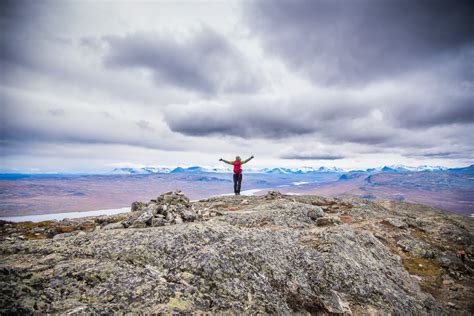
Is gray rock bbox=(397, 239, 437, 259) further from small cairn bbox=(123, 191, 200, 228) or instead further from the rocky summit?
small cairn bbox=(123, 191, 200, 228)

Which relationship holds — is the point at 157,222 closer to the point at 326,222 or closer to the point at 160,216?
the point at 160,216

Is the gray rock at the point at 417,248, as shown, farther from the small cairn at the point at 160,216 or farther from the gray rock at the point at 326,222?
the small cairn at the point at 160,216

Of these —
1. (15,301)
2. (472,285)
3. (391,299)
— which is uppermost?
(15,301)

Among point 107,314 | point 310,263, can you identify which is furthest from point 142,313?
point 310,263

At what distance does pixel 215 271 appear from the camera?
11133 millimetres

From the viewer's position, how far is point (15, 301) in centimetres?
771

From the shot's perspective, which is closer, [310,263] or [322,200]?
[310,263]

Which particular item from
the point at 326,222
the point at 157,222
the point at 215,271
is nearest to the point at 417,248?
the point at 326,222

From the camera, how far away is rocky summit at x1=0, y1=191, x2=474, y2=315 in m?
8.77

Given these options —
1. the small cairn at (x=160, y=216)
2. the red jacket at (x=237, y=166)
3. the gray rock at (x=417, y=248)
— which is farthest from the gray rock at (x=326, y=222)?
the red jacket at (x=237, y=166)

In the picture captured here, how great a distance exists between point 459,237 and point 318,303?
27.5 meters

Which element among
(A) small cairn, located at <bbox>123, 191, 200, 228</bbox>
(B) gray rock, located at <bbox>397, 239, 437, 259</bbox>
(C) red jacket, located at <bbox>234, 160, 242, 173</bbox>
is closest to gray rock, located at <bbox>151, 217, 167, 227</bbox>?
(A) small cairn, located at <bbox>123, 191, 200, 228</bbox>

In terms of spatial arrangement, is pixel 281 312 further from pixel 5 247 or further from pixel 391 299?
pixel 5 247

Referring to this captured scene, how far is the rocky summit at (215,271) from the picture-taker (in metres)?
8.77
